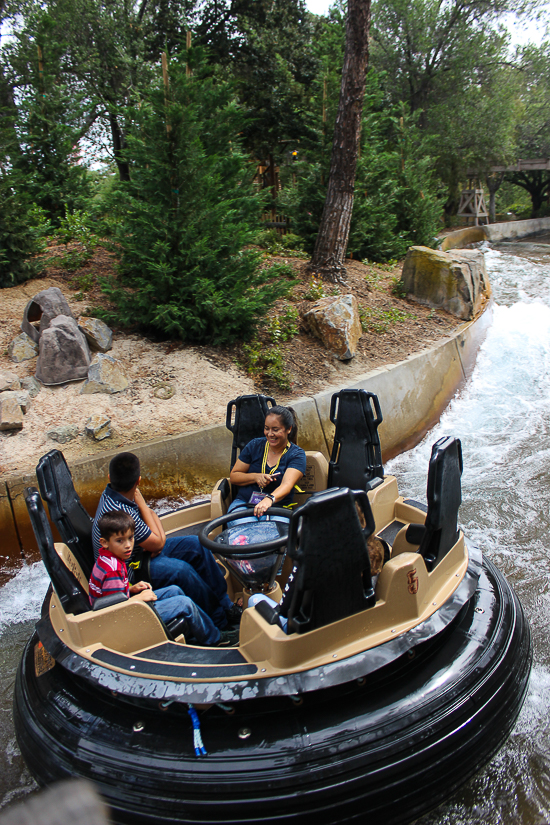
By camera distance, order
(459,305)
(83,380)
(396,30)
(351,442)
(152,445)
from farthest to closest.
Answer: (396,30) → (459,305) → (83,380) → (152,445) → (351,442)

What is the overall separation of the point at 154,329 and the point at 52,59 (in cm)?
511

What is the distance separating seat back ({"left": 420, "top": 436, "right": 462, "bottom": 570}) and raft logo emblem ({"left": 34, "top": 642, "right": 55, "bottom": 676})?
1.72m

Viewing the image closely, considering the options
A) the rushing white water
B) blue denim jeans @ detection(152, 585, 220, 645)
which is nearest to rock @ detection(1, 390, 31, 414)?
blue denim jeans @ detection(152, 585, 220, 645)

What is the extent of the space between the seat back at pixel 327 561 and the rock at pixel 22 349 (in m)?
4.53

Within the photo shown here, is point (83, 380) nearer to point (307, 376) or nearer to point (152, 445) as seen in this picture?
point (152, 445)

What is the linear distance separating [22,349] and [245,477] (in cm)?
351

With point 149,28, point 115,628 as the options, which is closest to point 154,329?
point 115,628

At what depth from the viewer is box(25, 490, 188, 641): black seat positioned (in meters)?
2.13

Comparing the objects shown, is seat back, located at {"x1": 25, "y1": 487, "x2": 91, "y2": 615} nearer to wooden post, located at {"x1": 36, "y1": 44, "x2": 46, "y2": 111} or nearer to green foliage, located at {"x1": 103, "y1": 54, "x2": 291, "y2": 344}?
green foliage, located at {"x1": 103, "y1": 54, "x2": 291, "y2": 344}

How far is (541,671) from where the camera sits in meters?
2.96

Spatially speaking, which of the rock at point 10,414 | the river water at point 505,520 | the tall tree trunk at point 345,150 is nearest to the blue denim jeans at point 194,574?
the river water at point 505,520

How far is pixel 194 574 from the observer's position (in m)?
2.78

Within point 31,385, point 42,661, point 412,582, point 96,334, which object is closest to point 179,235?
point 96,334

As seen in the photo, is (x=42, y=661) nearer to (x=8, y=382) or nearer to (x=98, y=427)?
(x=98, y=427)
